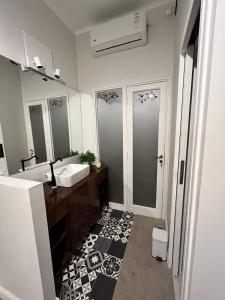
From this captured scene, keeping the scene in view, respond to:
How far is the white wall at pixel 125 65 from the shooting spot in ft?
5.96

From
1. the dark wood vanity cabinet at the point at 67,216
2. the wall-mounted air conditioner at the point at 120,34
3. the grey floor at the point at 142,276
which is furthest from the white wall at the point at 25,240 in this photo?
the wall-mounted air conditioner at the point at 120,34

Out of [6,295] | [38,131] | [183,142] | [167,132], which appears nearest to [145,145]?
[167,132]

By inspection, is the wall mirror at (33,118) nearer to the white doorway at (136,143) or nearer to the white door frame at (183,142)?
the white doorway at (136,143)

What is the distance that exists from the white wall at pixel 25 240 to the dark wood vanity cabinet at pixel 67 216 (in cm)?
21

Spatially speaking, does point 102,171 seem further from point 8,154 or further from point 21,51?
point 21,51

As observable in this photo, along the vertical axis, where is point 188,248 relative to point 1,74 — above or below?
below

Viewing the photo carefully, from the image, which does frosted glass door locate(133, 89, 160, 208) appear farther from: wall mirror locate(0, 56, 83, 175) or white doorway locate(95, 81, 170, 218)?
wall mirror locate(0, 56, 83, 175)

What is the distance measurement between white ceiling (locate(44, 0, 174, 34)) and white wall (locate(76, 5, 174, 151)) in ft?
0.65

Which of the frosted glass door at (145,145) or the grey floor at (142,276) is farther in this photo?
the frosted glass door at (145,145)

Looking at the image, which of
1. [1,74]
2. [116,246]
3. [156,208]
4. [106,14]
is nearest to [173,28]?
[106,14]

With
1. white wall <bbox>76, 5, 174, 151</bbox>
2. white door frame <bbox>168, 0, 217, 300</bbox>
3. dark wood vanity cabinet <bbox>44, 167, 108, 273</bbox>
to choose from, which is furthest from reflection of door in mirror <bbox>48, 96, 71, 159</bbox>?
white door frame <bbox>168, 0, 217, 300</bbox>

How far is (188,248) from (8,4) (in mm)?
2187

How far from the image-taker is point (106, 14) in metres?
1.85

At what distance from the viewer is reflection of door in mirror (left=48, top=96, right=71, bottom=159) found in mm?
1971
